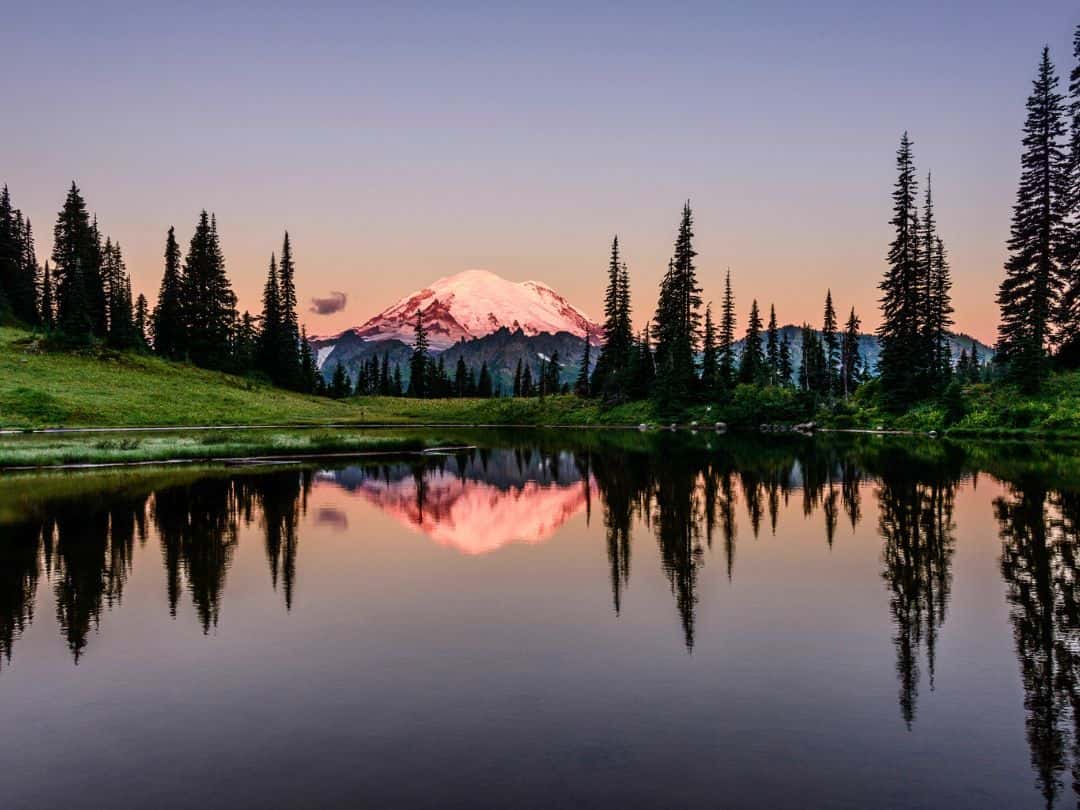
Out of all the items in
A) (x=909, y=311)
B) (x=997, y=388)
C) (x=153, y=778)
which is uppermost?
(x=909, y=311)

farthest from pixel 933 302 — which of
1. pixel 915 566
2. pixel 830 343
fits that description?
pixel 915 566

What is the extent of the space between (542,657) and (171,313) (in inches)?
4566

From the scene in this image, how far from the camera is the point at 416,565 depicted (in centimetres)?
2039

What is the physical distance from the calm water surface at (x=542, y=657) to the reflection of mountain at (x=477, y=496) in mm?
422

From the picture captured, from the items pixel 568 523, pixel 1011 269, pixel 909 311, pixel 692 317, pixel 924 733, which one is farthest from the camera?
pixel 692 317

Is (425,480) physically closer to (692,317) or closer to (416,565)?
(416,565)

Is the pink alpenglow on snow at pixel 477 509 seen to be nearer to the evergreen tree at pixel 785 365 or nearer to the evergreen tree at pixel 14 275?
the evergreen tree at pixel 14 275

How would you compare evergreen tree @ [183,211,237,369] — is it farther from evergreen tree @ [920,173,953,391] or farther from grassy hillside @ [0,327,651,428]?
evergreen tree @ [920,173,953,391]

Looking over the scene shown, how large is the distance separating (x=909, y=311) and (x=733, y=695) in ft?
283

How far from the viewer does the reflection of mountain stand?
83.9 ft

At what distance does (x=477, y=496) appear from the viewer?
3425 centimetres

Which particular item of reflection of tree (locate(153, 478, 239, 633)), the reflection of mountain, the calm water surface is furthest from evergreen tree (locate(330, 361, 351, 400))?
the calm water surface

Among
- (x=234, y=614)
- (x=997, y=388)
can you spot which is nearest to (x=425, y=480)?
(x=234, y=614)

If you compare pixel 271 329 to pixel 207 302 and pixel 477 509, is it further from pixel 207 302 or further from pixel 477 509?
pixel 477 509
